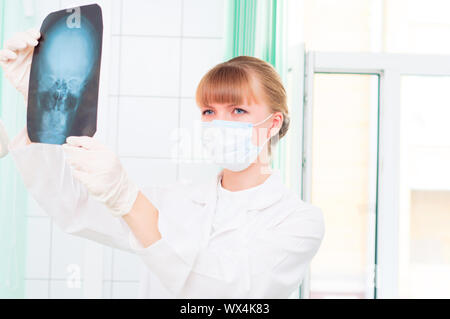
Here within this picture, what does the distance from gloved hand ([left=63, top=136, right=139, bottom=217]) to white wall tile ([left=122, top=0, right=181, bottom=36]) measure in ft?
2.11

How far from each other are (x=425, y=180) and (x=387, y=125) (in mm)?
364

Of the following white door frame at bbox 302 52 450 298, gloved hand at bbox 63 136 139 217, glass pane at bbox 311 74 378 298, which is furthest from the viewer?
glass pane at bbox 311 74 378 298

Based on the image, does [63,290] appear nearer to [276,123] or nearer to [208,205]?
[208,205]

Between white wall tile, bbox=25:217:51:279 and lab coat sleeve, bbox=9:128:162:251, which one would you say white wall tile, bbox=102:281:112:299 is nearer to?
white wall tile, bbox=25:217:51:279

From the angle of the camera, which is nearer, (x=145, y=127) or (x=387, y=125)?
(x=145, y=127)

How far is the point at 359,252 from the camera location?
6.21 ft

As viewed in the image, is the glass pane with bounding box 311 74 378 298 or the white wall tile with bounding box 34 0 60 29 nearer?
the white wall tile with bounding box 34 0 60 29

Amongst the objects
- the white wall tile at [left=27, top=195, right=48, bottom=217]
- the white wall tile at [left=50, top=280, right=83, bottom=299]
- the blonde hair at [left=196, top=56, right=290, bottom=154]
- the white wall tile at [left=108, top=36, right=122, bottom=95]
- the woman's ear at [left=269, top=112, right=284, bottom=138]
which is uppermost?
the white wall tile at [left=108, top=36, right=122, bottom=95]

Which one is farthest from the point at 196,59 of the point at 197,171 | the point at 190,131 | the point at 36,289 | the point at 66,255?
the point at 36,289

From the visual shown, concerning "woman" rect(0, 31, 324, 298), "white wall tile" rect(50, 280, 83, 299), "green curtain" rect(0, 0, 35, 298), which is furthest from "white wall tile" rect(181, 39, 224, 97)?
"white wall tile" rect(50, 280, 83, 299)

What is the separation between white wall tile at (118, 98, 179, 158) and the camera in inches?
58.7

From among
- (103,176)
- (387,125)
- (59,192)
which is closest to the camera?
(103,176)

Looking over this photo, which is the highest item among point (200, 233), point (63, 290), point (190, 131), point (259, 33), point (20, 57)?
point (259, 33)

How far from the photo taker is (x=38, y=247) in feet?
4.82
